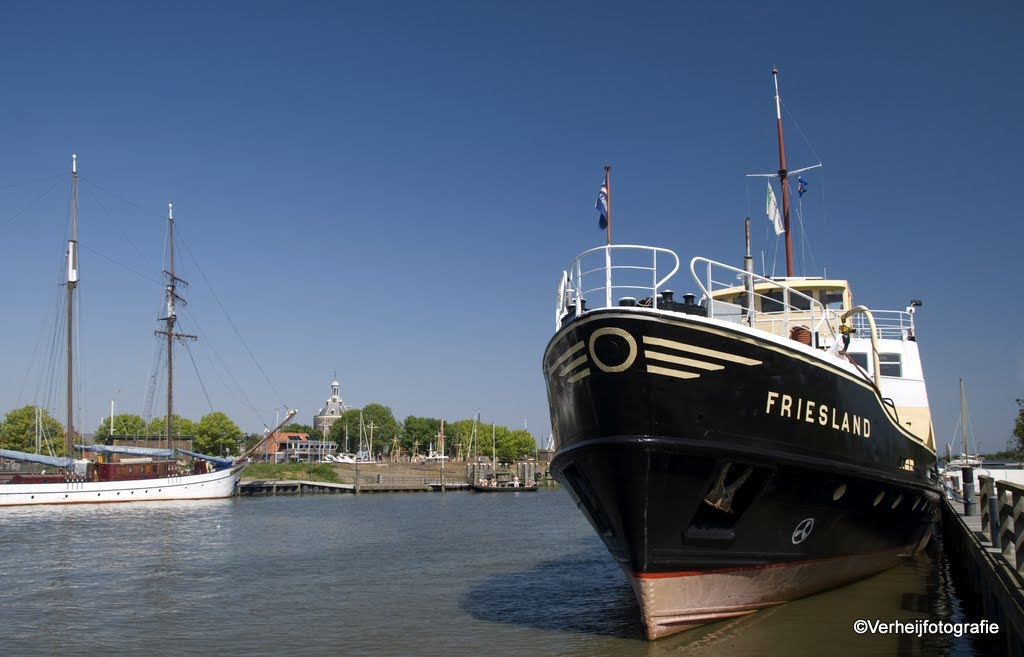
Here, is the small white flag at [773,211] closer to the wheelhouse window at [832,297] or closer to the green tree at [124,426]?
the wheelhouse window at [832,297]

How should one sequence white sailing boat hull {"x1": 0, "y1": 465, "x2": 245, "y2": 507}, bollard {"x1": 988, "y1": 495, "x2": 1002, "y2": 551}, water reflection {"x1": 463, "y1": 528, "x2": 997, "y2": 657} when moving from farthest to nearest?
white sailing boat hull {"x1": 0, "y1": 465, "x2": 245, "y2": 507} < bollard {"x1": 988, "y1": 495, "x2": 1002, "y2": 551} < water reflection {"x1": 463, "y1": 528, "x2": 997, "y2": 657}

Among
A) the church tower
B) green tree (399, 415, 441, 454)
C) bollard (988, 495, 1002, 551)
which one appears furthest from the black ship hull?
the church tower

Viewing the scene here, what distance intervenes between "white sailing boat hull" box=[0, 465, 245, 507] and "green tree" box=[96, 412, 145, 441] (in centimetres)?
5880

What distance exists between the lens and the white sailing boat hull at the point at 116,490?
5428 centimetres

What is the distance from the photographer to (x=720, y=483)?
10.6 m

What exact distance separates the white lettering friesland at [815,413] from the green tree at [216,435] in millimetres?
112186

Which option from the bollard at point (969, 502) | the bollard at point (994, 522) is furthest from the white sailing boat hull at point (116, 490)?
the bollard at point (994, 522)

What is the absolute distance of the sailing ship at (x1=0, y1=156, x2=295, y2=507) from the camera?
181ft

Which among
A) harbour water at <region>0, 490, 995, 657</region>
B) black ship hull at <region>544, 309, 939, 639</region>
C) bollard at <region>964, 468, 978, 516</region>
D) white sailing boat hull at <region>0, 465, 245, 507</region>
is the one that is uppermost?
black ship hull at <region>544, 309, 939, 639</region>

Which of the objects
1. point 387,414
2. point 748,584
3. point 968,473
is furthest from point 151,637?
point 387,414

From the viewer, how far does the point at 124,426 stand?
4547 inches

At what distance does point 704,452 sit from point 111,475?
59.7 meters

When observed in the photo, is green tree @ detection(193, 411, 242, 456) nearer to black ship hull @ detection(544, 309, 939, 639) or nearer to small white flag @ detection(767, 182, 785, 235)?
small white flag @ detection(767, 182, 785, 235)

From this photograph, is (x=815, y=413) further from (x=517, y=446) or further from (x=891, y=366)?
(x=517, y=446)
